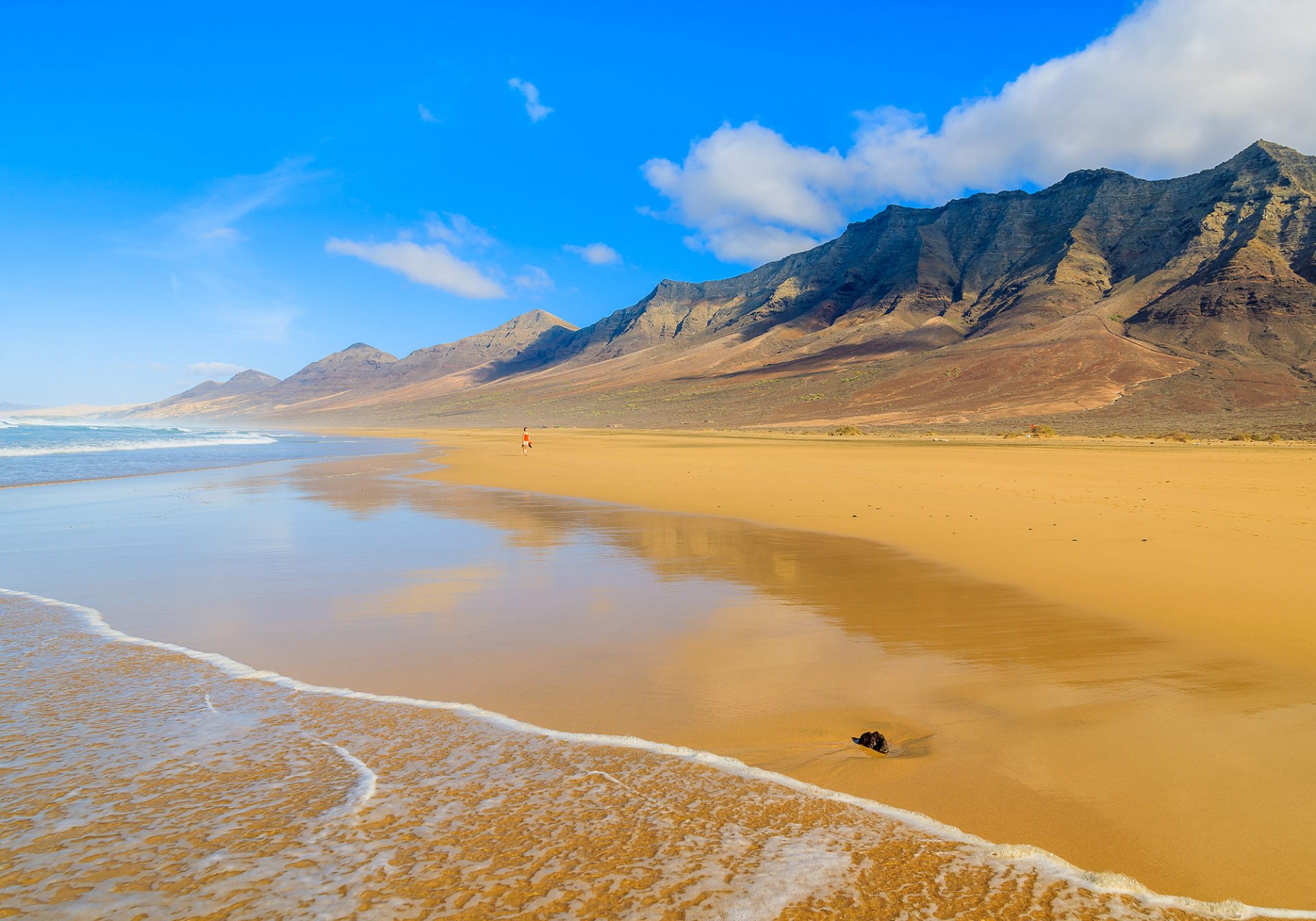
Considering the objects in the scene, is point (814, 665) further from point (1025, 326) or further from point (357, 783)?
point (1025, 326)

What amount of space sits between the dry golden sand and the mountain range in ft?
123

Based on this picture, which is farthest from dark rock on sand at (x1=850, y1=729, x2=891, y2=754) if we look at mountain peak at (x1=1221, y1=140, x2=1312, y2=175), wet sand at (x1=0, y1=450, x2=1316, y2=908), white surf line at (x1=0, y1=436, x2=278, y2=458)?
mountain peak at (x1=1221, y1=140, x2=1312, y2=175)

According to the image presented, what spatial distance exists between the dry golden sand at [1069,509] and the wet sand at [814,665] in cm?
95

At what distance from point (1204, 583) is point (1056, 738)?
5.85 meters

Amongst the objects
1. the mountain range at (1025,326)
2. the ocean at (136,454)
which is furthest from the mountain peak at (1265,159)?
the ocean at (136,454)

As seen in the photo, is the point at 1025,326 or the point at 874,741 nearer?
the point at 874,741

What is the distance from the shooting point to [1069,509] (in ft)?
50.3

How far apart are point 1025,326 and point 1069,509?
102 meters

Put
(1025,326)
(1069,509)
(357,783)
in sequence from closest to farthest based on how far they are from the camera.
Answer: (357,783) < (1069,509) < (1025,326)

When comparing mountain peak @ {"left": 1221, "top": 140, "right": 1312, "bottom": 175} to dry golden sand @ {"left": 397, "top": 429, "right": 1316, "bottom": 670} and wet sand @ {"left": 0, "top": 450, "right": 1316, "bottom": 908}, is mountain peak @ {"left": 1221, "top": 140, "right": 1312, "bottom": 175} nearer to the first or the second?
dry golden sand @ {"left": 397, "top": 429, "right": 1316, "bottom": 670}

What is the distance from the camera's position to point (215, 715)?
16.7 feet

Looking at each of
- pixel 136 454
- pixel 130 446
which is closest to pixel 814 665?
pixel 136 454

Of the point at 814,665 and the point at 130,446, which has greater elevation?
the point at 130,446

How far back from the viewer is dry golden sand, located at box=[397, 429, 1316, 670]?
8289mm
